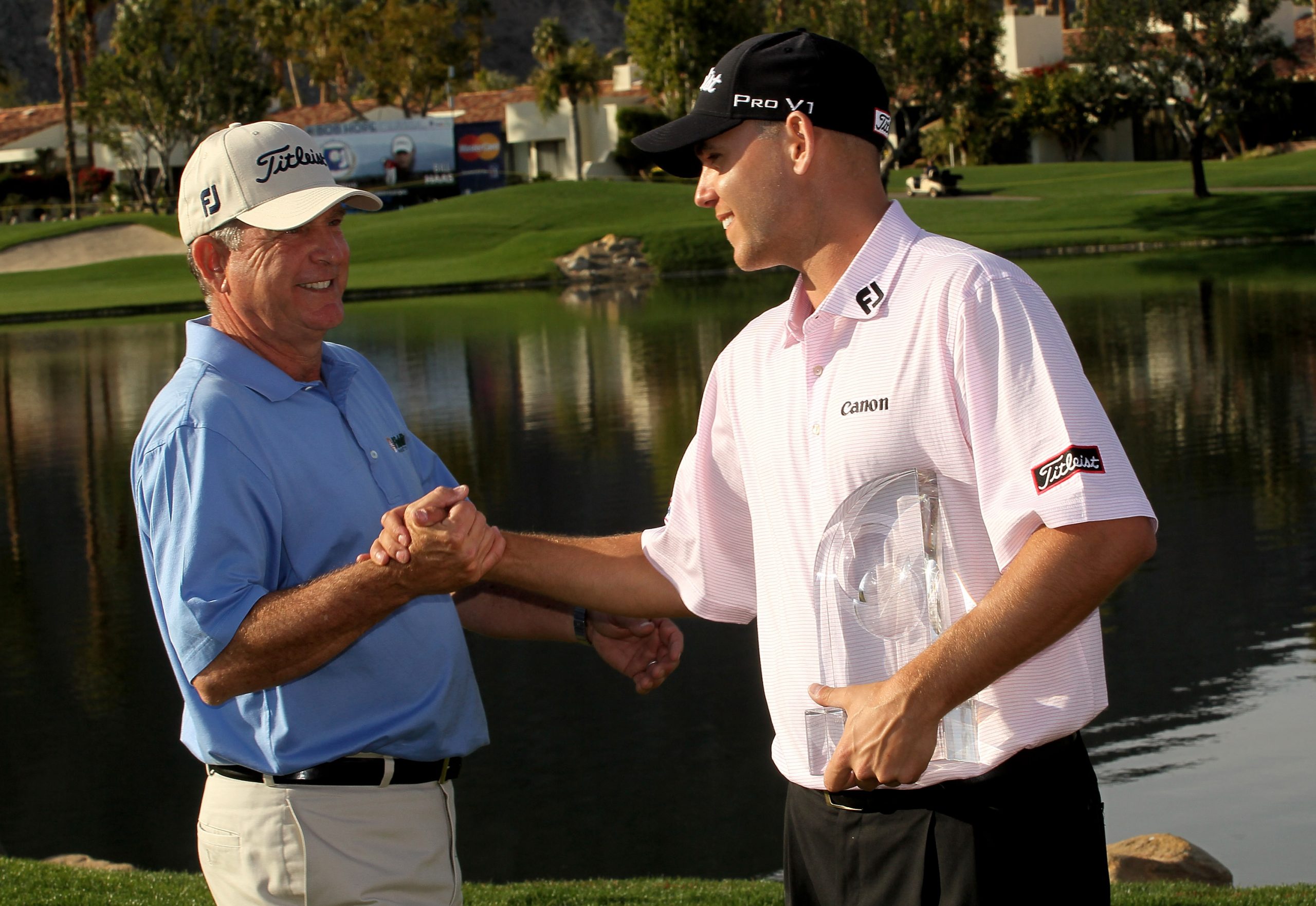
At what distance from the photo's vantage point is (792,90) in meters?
3.00

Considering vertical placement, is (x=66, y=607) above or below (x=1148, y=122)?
below

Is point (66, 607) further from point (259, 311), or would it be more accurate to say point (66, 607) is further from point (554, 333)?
point (554, 333)

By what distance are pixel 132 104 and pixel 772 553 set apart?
85.2 metres

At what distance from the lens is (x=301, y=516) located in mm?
3529

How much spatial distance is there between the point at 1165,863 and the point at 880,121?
4.35 m

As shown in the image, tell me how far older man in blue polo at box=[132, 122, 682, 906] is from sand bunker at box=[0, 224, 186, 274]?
6417 centimetres

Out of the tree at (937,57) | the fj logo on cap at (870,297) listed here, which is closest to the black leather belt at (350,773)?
the fj logo on cap at (870,297)

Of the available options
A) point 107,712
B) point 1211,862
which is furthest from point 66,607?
point 1211,862

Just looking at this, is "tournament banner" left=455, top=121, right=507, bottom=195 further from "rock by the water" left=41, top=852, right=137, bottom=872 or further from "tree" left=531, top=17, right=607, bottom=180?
"rock by the water" left=41, top=852, right=137, bottom=872

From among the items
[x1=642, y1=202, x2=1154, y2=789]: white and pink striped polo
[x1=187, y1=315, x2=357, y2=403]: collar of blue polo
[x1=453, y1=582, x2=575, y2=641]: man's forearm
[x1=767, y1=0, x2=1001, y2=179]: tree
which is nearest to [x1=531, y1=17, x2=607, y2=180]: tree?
[x1=767, y1=0, x2=1001, y2=179]: tree

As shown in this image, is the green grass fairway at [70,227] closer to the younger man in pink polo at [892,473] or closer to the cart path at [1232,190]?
the cart path at [1232,190]

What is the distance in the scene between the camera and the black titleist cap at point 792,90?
118 inches

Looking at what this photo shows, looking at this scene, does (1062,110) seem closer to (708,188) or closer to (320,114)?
(320,114)

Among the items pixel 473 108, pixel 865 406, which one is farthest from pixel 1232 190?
pixel 865 406
